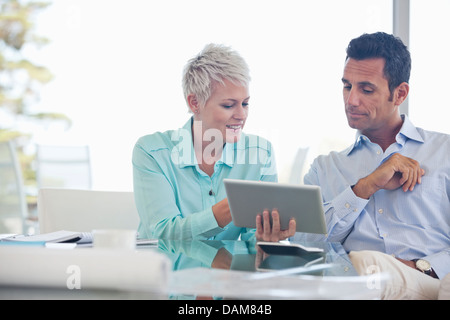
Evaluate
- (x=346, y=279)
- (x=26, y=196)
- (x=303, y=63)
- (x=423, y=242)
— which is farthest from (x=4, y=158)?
(x=346, y=279)

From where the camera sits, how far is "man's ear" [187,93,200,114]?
220 centimetres

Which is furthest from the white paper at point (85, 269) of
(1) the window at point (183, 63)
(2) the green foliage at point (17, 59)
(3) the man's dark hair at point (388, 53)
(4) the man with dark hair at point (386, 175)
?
(2) the green foliage at point (17, 59)

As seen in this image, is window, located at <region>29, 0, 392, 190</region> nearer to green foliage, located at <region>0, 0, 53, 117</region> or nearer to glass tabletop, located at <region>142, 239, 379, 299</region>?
green foliage, located at <region>0, 0, 53, 117</region>

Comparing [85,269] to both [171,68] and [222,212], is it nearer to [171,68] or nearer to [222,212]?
[222,212]

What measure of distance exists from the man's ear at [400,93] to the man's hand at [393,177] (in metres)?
0.31

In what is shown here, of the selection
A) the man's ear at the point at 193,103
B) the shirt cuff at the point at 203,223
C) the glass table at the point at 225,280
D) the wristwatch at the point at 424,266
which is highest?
the man's ear at the point at 193,103

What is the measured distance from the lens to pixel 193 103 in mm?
2213

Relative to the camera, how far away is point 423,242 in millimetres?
1854

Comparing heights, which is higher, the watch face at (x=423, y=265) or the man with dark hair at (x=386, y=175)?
the man with dark hair at (x=386, y=175)

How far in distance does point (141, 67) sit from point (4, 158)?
165 centimetres

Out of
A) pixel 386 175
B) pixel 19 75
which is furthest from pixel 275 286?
pixel 19 75

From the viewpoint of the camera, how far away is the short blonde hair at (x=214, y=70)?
209 cm

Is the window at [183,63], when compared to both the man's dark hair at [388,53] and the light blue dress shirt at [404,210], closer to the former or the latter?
the man's dark hair at [388,53]
